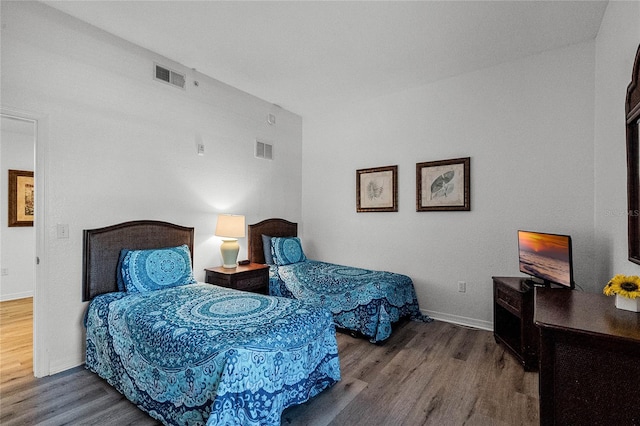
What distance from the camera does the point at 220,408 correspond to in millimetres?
1514

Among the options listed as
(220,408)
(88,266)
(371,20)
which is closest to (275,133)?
(371,20)

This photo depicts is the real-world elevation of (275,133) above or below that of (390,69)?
below

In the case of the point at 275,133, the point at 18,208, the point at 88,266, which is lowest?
the point at 88,266

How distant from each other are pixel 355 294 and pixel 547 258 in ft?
5.68

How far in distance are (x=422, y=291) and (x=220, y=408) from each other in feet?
9.67

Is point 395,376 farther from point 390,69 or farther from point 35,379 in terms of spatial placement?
point 390,69

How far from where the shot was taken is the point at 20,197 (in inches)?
186

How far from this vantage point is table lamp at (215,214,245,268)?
3.61 metres

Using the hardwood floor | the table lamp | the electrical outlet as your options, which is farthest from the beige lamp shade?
the hardwood floor

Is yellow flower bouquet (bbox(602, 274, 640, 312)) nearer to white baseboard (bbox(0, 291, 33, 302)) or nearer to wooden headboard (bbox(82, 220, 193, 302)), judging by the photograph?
wooden headboard (bbox(82, 220, 193, 302))

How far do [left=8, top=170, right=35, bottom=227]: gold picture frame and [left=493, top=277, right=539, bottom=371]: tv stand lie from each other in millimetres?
6328

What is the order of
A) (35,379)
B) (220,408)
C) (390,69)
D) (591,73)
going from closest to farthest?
(220,408) → (35,379) → (591,73) → (390,69)

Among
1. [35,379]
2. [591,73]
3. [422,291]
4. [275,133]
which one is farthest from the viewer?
[275,133]

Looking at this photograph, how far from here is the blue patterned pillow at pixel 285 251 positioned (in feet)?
13.8
